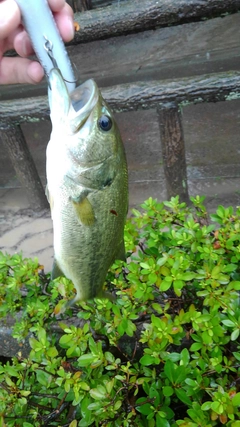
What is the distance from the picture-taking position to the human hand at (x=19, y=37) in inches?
51.3

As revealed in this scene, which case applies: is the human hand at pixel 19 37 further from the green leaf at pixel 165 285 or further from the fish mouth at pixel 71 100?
the green leaf at pixel 165 285

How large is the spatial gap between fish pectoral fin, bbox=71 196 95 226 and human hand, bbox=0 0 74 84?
705 millimetres

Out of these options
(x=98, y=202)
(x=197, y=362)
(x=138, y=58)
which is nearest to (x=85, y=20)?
(x=98, y=202)

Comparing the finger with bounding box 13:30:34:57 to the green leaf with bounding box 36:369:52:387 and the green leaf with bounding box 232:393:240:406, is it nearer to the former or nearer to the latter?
the green leaf with bounding box 36:369:52:387

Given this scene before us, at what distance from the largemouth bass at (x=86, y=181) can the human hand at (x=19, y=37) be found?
1.16 feet

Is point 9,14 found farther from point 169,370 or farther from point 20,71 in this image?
point 169,370

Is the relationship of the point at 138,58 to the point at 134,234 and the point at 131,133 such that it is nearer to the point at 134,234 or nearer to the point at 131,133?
the point at 131,133

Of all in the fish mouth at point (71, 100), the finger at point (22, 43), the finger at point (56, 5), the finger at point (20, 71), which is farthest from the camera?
the finger at point (20, 71)

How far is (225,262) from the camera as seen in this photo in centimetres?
174

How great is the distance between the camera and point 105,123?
53.8 inches

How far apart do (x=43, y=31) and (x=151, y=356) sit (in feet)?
4.14

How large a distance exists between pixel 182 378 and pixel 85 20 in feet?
8.70

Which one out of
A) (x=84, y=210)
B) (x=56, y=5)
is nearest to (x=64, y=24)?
(x=56, y=5)

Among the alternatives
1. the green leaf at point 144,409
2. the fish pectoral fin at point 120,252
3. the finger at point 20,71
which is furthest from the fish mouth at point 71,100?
the green leaf at point 144,409
